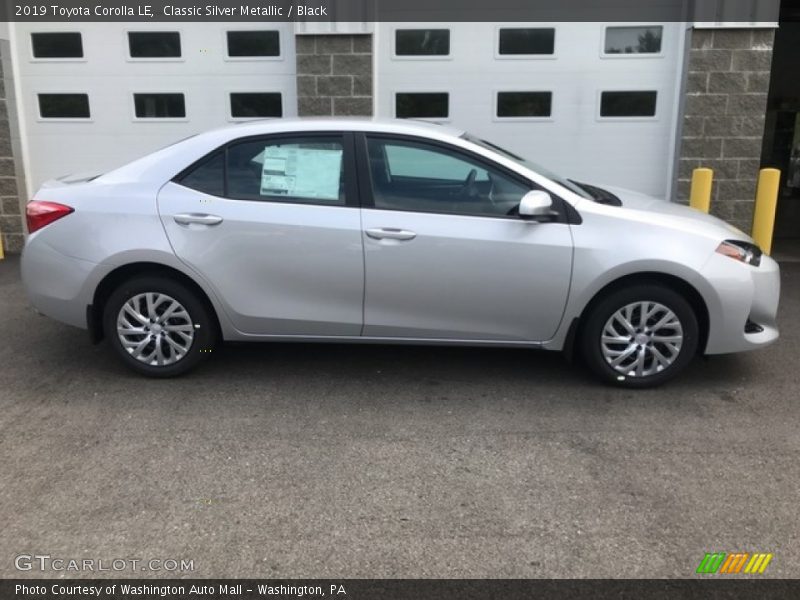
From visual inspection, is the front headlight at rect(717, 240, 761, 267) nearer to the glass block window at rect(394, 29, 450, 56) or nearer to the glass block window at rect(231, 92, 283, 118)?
the glass block window at rect(394, 29, 450, 56)

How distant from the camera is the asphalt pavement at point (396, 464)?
285 cm

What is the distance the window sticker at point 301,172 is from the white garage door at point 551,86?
4020 millimetres

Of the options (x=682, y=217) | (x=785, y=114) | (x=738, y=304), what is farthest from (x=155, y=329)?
(x=785, y=114)

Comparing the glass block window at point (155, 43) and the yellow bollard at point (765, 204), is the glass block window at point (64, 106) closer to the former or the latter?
the glass block window at point (155, 43)

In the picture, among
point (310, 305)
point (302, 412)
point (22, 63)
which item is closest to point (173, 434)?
point (302, 412)

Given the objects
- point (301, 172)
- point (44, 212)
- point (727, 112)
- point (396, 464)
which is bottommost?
point (396, 464)

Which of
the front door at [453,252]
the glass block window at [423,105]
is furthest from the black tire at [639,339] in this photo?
the glass block window at [423,105]

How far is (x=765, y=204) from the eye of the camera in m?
7.32

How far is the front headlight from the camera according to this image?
4.24m

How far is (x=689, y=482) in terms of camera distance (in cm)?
334

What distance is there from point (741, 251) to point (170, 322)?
Result: 347 centimetres
